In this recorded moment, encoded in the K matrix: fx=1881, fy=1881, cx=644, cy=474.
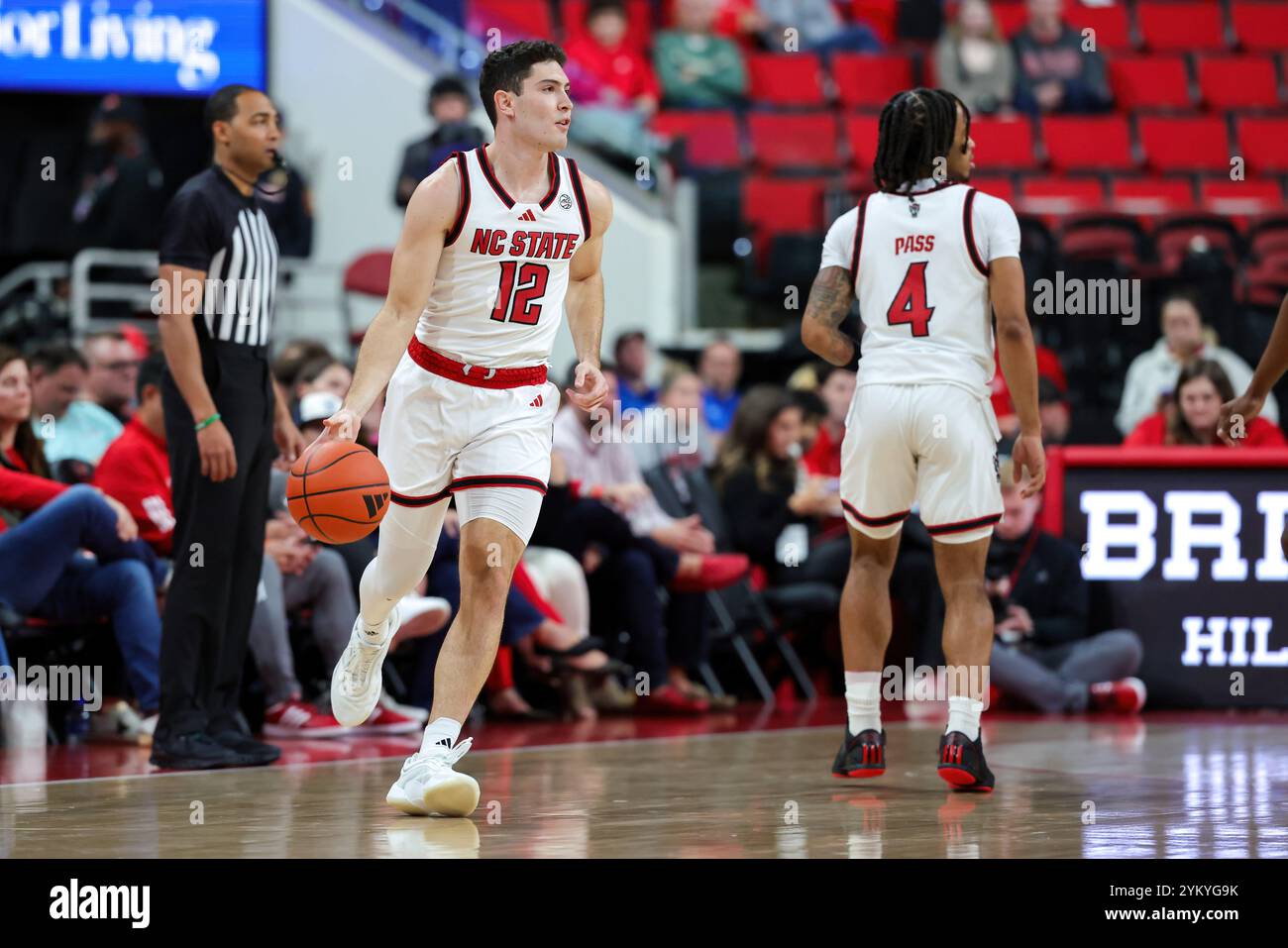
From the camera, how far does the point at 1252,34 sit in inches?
714

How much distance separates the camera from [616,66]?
15820 millimetres

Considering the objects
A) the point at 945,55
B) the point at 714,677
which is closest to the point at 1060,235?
the point at 945,55

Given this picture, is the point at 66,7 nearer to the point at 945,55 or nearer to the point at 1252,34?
the point at 945,55

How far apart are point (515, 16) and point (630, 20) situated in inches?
48.7

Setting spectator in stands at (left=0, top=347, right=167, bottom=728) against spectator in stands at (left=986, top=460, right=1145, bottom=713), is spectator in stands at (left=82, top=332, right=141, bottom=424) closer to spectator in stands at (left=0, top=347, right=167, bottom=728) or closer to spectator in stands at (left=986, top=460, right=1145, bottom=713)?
spectator in stands at (left=0, top=347, right=167, bottom=728)

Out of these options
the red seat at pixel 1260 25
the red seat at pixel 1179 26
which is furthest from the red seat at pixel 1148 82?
the red seat at pixel 1260 25

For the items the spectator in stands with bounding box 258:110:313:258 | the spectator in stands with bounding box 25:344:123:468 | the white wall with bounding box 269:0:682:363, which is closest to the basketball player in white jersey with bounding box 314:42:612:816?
the spectator in stands with bounding box 25:344:123:468

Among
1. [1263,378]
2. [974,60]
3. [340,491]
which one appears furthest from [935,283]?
[974,60]

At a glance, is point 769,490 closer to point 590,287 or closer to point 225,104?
point 225,104

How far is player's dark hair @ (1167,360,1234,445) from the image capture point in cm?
966

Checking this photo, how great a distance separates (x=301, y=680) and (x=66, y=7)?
22.0ft

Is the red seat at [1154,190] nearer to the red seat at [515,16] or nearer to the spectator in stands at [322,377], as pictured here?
the red seat at [515,16]
